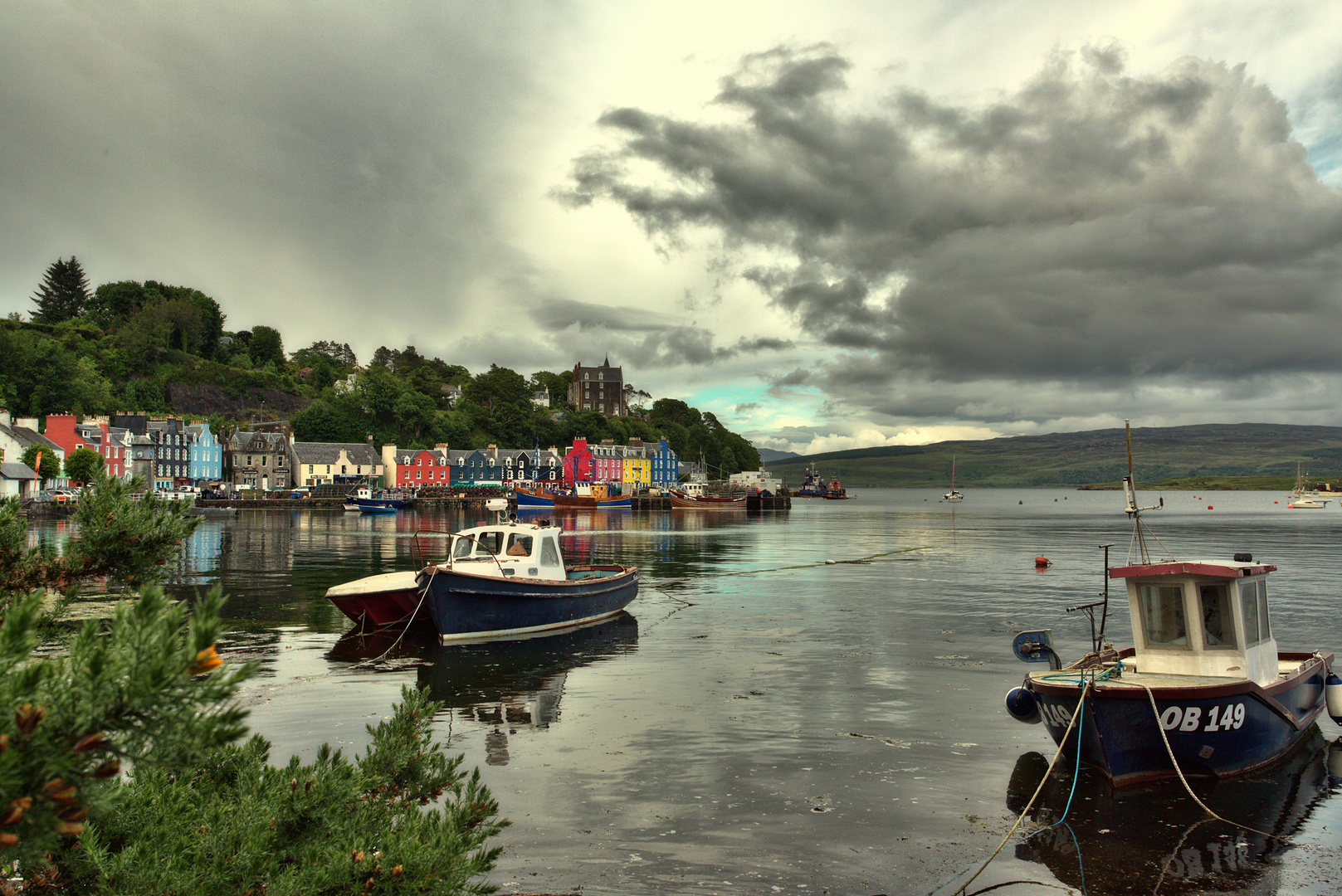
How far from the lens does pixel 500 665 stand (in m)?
20.0

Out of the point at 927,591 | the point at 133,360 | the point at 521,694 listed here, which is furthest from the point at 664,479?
the point at 521,694

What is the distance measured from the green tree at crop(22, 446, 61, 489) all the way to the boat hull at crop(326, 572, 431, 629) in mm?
82250

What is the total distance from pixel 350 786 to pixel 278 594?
97.5 ft

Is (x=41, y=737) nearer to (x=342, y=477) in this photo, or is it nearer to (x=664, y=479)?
(x=342, y=477)

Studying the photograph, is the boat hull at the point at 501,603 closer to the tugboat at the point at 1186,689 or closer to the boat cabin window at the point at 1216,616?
the tugboat at the point at 1186,689

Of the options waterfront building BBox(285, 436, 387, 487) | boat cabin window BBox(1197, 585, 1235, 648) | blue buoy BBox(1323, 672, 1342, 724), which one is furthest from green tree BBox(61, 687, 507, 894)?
waterfront building BBox(285, 436, 387, 487)

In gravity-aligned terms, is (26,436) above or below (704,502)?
above

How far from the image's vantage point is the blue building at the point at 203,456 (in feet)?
405

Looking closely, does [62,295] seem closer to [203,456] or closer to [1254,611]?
[203,456]

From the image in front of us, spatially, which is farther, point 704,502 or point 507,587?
point 704,502

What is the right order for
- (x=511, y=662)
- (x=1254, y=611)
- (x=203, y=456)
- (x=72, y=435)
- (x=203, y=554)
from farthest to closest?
1. (x=203, y=456)
2. (x=72, y=435)
3. (x=203, y=554)
4. (x=511, y=662)
5. (x=1254, y=611)

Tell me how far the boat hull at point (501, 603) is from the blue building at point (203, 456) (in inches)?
4639

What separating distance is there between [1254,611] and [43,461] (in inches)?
4336

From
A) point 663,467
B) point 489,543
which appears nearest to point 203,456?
point 663,467
